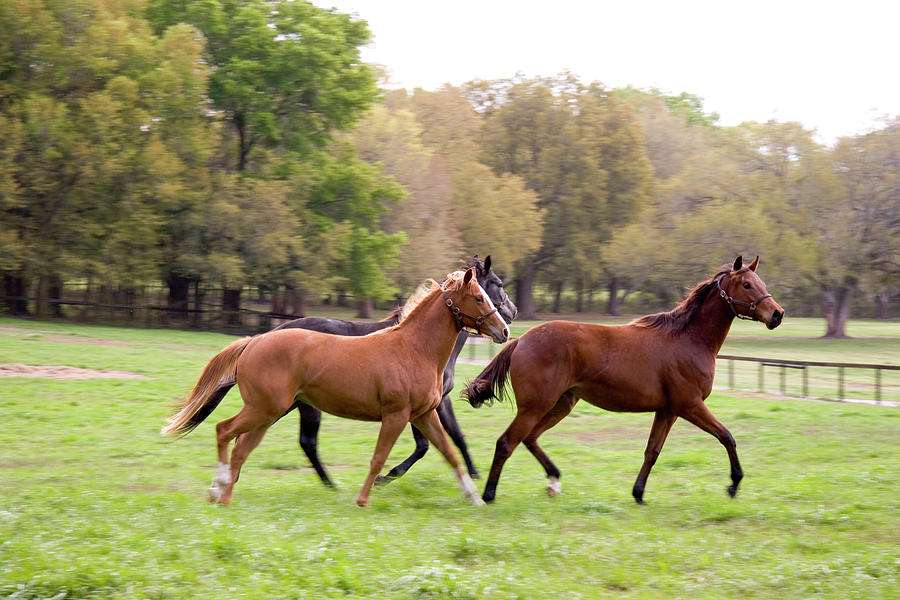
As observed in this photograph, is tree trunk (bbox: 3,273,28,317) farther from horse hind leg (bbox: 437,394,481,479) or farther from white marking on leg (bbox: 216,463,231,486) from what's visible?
white marking on leg (bbox: 216,463,231,486)

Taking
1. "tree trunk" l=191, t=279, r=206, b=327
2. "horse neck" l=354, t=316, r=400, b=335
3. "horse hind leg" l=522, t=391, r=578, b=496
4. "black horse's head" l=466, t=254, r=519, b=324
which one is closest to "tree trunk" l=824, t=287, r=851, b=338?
"tree trunk" l=191, t=279, r=206, b=327

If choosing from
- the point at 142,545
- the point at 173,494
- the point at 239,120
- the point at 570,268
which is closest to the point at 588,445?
the point at 173,494

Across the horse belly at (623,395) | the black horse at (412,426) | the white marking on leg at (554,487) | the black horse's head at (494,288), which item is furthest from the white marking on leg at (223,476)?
the black horse's head at (494,288)

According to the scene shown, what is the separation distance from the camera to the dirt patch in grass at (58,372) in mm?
20369

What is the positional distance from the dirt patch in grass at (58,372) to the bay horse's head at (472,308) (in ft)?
45.4

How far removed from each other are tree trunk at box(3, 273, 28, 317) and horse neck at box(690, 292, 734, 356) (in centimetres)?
3471

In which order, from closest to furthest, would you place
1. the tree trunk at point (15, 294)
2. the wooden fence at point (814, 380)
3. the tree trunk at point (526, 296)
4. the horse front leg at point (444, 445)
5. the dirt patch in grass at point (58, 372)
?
the horse front leg at point (444, 445) < the dirt patch in grass at point (58, 372) < the wooden fence at point (814, 380) < the tree trunk at point (15, 294) < the tree trunk at point (526, 296)

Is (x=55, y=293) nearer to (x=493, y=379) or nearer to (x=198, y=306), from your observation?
(x=198, y=306)

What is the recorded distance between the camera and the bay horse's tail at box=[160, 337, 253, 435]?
9.07 meters

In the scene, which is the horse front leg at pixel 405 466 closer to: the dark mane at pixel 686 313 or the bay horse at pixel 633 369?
the bay horse at pixel 633 369

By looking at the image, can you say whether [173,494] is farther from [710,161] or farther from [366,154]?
[710,161]

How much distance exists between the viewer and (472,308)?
902 cm

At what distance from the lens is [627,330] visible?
9.86 metres

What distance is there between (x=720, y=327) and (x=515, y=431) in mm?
2387
